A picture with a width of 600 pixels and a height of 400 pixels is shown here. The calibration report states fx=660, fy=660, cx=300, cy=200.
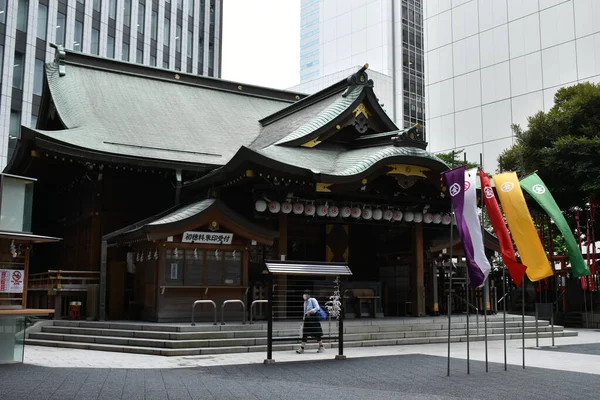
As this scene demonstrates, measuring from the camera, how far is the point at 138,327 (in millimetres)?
16703

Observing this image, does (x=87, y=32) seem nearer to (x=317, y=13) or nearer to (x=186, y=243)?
(x=186, y=243)

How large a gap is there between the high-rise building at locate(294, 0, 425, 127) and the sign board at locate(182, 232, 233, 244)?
192ft

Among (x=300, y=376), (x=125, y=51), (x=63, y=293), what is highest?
(x=125, y=51)

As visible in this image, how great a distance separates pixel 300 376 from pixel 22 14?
43229 mm

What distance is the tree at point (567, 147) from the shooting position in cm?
2666

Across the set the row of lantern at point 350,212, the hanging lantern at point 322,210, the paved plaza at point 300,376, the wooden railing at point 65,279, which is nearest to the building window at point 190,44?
the wooden railing at point 65,279

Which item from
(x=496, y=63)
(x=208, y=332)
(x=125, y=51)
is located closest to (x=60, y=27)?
(x=125, y=51)

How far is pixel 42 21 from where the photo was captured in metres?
48.1

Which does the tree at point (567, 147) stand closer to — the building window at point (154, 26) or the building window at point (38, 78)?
the building window at point (38, 78)

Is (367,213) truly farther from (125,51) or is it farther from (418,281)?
(125,51)

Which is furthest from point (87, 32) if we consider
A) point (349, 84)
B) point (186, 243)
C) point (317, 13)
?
point (317, 13)

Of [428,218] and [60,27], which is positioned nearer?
[428,218]

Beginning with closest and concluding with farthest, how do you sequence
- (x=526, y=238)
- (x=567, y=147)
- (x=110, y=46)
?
(x=526, y=238)
(x=567, y=147)
(x=110, y=46)

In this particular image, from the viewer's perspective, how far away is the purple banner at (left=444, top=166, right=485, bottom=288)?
12117 mm
